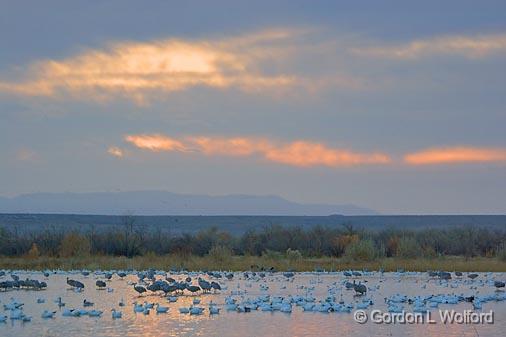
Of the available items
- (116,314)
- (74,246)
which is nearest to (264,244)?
(74,246)

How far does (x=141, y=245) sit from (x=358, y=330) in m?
28.8

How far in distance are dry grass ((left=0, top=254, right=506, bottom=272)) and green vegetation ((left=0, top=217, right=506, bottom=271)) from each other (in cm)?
4

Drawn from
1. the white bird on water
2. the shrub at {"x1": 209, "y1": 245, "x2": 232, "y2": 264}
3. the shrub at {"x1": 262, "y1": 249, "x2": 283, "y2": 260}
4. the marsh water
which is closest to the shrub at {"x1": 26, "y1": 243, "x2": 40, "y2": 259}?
the shrub at {"x1": 209, "y1": 245, "x2": 232, "y2": 264}

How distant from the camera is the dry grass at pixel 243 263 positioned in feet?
131

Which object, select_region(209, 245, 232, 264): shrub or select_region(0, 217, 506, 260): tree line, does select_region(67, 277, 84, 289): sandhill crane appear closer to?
select_region(209, 245, 232, 264): shrub

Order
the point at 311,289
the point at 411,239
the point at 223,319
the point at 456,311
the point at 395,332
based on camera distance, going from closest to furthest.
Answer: the point at 395,332, the point at 223,319, the point at 456,311, the point at 311,289, the point at 411,239

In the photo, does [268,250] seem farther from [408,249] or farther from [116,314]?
[116,314]

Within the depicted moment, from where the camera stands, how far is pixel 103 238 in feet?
→ 164

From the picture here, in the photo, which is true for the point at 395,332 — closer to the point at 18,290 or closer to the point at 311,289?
the point at 311,289

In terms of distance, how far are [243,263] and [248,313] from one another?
17.6 m

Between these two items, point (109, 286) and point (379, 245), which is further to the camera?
point (379, 245)

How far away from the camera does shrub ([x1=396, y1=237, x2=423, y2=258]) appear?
4594cm

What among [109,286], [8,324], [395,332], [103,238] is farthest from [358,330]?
[103,238]

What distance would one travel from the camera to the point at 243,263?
41.6m
